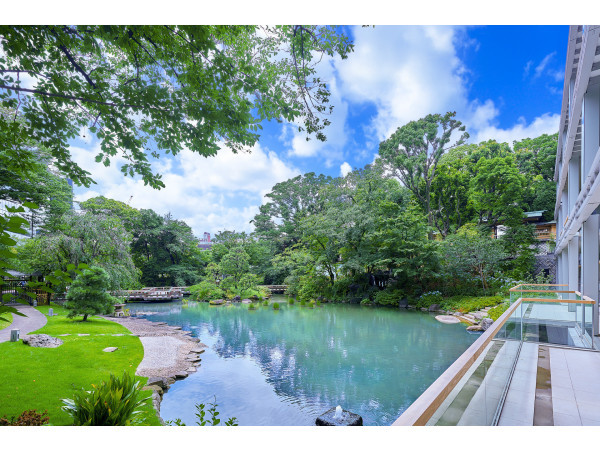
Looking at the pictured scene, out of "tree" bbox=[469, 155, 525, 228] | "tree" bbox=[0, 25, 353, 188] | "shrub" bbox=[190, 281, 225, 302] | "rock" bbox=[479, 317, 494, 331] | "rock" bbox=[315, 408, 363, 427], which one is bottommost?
"shrub" bbox=[190, 281, 225, 302]

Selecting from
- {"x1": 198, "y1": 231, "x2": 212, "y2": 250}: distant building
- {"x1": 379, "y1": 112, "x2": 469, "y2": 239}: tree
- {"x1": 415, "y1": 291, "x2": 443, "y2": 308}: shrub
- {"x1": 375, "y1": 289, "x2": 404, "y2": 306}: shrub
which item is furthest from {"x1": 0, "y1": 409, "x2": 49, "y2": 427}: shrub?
{"x1": 198, "y1": 231, "x2": 212, "y2": 250}: distant building

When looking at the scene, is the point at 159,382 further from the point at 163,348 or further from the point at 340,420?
the point at 340,420

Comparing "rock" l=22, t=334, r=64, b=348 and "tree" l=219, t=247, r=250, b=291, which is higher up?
"tree" l=219, t=247, r=250, b=291

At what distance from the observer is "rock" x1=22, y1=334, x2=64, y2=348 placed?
13.1 feet

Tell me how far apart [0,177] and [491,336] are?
527cm

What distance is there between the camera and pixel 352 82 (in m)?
4.03

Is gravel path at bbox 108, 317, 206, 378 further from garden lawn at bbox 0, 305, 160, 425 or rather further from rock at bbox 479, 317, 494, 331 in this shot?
rock at bbox 479, 317, 494, 331

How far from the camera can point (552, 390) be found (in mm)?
2369

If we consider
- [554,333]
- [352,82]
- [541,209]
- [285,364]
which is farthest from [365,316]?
[541,209]

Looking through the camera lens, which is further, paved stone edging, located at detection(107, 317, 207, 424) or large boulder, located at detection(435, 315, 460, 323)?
large boulder, located at detection(435, 315, 460, 323)

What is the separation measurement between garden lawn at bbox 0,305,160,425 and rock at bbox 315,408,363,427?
1.41 meters

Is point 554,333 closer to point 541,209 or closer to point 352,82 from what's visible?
point 352,82
